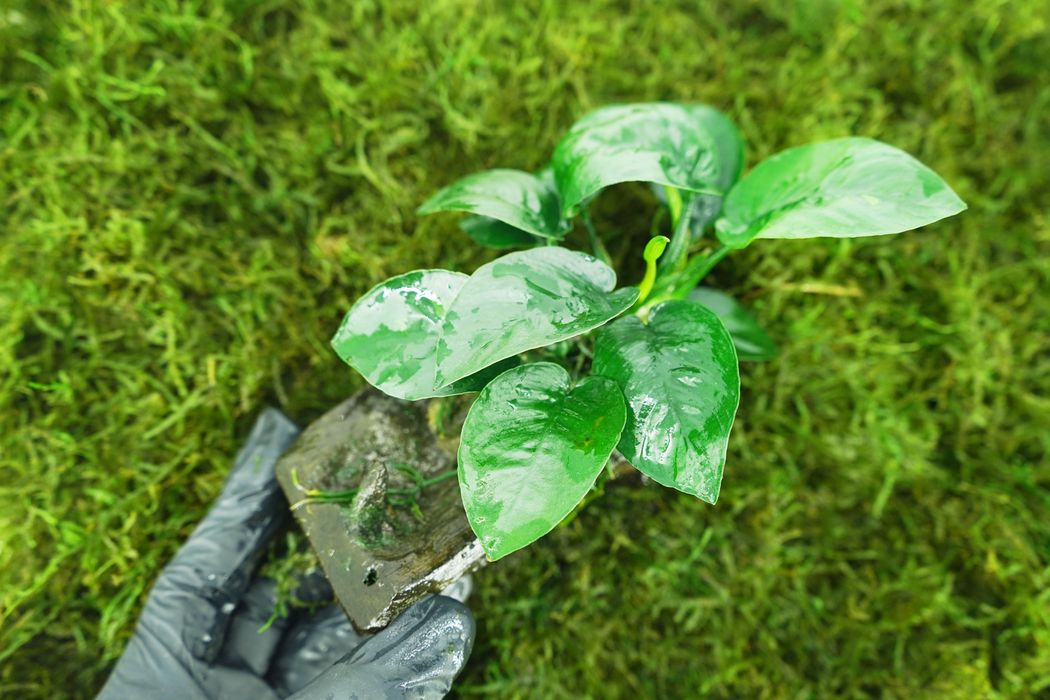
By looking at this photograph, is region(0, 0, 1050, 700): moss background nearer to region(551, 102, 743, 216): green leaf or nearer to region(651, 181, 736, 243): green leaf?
region(651, 181, 736, 243): green leaf

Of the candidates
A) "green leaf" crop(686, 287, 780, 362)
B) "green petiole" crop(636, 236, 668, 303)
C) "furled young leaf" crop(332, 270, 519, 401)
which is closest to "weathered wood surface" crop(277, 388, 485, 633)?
"furled young leaf" crop(332, 270, 519, 401)

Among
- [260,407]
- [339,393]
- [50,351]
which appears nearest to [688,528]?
[339,393]

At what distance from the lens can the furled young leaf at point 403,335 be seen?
0.73m

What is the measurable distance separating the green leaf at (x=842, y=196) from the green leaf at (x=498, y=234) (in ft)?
1.10

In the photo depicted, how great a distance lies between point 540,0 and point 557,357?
1.03m

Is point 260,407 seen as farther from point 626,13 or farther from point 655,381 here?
point 626,13

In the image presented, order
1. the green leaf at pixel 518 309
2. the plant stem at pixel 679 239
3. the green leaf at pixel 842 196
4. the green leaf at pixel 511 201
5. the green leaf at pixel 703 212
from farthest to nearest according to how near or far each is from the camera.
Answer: the green leaf at pixel 703 212 < the plant stem at pixel 679 239 < the green leaf at pixel 511 201 < the green leaf at pixel 842 196 < the green leaf at pixel 518 309

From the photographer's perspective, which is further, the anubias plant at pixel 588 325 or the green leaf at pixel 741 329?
the green leaf at pixel 741 329

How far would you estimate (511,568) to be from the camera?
45.2 inches

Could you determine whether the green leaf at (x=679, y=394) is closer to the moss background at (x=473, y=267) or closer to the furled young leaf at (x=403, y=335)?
the furled young leaf at (x=403, y=335)

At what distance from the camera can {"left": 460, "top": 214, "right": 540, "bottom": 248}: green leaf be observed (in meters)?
0.96

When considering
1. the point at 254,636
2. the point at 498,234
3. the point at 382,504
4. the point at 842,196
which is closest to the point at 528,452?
the point at 382,504

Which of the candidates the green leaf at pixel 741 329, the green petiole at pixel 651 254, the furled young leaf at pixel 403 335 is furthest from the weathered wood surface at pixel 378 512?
the green leaf at pixel 741 329

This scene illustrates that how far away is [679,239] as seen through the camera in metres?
0.94
